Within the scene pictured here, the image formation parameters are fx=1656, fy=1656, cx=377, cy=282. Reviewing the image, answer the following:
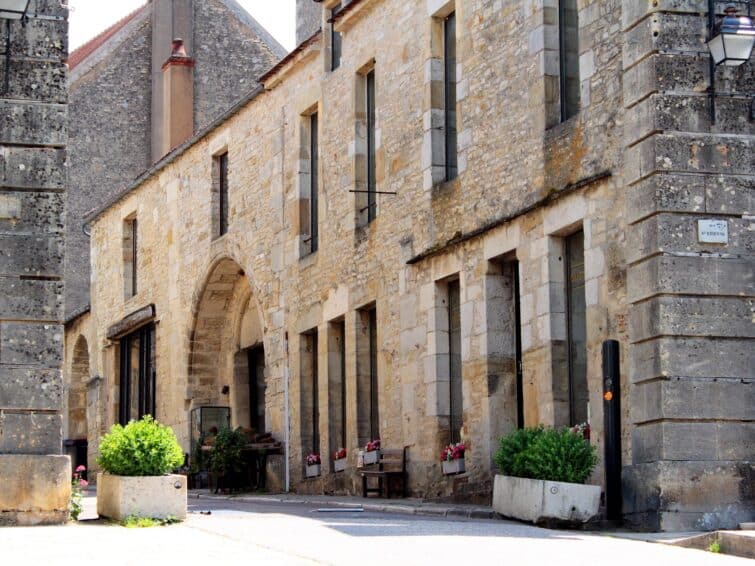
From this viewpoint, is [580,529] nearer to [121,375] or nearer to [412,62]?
[412,62]

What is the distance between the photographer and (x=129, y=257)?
101 feet

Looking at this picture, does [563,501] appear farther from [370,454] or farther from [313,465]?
[313,465]

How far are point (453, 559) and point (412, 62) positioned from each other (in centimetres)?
1000

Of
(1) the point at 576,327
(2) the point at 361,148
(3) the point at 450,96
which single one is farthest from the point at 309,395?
(1) the point at 576,327

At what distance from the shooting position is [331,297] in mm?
21531

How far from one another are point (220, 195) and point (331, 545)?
1568 centimetres

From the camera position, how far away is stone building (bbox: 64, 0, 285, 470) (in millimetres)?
35375

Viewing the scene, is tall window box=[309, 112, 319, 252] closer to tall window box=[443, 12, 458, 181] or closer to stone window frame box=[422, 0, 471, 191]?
stone window frame box=[422, 0, 471, 191]

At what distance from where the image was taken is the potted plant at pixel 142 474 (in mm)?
13117

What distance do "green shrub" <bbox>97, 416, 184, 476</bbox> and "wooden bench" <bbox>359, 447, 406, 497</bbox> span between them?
5.78 metres

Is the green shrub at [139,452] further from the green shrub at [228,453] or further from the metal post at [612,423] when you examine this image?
the green shrub at [228,453]

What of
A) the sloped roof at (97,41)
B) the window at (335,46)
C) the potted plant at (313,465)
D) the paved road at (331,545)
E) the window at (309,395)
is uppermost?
Result: the sloped roof at (97,41)

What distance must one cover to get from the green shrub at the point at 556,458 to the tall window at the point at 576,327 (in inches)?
61.8

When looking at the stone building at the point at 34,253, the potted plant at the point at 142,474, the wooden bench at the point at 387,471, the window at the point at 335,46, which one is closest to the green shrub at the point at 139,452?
the potted plant at the point at 142,474
